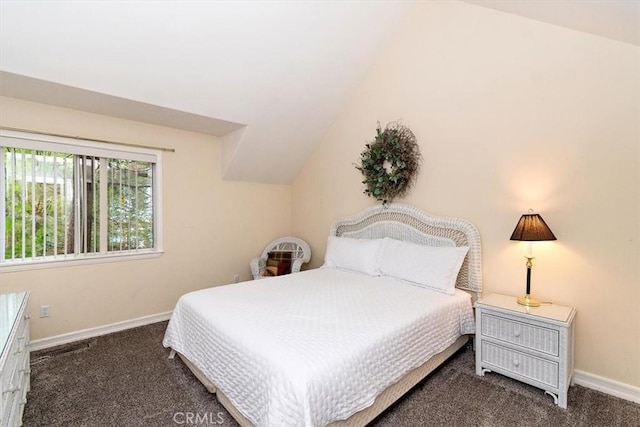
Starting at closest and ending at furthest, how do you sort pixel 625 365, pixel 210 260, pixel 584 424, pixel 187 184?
pixel 584 424 → pixel 625 365 → pixel 187 184 → pixel 210 260

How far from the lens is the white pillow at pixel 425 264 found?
8.37ft

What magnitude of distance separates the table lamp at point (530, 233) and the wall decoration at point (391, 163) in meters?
1.14

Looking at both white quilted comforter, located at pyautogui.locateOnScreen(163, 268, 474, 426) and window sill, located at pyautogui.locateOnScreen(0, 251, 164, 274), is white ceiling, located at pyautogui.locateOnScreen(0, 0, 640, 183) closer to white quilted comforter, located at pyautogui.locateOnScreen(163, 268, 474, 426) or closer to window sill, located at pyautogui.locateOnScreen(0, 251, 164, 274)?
window sill, located at pyautogui.locateOnScreen(0, 251, 164, 274)

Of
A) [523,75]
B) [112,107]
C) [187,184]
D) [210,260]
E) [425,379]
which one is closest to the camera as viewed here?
[425,379]

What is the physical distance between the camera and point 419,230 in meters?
3.03

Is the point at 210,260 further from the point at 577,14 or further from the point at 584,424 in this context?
the point at 577,14

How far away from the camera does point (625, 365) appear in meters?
2.04

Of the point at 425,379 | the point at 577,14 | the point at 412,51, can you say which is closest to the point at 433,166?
the point at 412,51

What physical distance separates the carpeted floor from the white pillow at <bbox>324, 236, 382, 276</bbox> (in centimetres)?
106

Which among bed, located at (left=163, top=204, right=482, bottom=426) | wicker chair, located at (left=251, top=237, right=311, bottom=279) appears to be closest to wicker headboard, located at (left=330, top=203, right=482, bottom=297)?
bed, located at (left=163, top=204, right=482, bottom=426)

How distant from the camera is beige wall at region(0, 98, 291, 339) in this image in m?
2.74

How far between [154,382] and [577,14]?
12.0 ft

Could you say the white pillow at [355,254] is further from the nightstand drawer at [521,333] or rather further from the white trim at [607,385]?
the white trim at [607,385]

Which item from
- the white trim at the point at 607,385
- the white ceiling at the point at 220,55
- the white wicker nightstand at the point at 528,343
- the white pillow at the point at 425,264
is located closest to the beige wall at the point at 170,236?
the white ceiling at the point at 220,55
